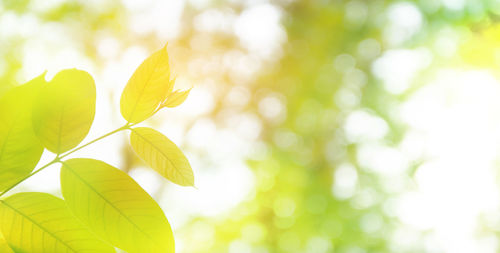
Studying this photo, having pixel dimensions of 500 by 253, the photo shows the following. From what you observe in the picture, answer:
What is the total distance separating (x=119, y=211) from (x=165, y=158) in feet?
0.09

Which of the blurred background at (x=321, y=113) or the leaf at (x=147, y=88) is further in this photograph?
the blurred background at (x=321, y=113)

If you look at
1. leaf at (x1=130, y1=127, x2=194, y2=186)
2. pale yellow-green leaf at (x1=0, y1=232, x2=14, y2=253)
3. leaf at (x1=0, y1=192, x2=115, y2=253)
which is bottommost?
pale yellow-green leaf at (x1=0, y1=232, x2=14, y2=253)

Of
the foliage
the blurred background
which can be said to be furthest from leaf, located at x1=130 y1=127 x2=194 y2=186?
the blurred background

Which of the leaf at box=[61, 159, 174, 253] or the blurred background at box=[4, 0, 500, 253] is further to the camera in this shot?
the blurred background at box=[4, 0, 500, 253]

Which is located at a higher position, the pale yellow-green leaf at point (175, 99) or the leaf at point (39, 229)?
the pale yellow-green leaf at point (175, 99)

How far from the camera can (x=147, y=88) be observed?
16cm

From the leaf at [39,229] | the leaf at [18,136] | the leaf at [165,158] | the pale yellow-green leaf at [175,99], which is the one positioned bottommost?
the leaf at [39,229]

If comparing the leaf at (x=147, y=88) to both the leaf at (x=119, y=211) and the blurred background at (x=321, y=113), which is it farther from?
the blurred background at (x=321, y=113)

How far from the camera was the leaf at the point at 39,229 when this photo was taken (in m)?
0.15

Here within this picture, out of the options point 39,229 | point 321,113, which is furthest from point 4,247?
point 321,113

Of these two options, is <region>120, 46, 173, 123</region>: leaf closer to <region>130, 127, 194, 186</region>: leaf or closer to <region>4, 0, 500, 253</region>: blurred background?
<region>130, 127, 194, 186</region>: leaf

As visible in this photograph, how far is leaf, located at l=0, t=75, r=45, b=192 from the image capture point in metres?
0.14

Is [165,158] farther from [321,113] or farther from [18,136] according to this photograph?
[321,113]

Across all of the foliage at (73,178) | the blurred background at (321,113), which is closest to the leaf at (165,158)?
the foliage at (73,178)
